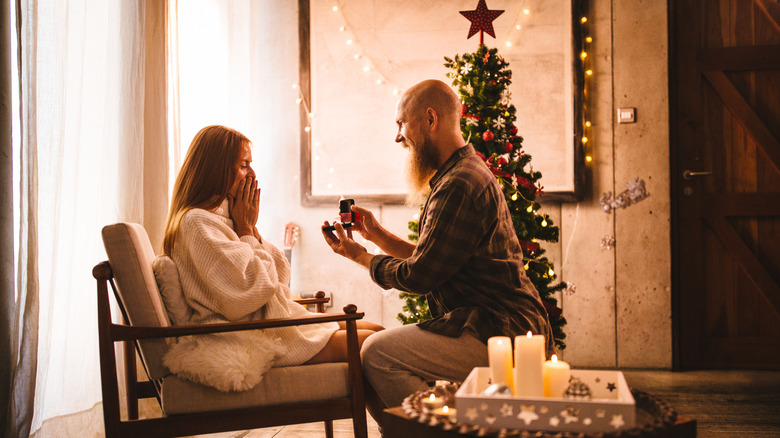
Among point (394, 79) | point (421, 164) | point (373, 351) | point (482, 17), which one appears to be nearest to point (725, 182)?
point (482, 17)

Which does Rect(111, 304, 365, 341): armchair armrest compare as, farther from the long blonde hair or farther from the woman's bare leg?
the long blonde hair

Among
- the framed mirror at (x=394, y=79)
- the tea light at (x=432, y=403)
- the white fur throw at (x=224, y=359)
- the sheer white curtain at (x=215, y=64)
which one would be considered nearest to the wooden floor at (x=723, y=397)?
the framed mirror at (x=394, y=79)

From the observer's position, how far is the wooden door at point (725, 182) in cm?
394

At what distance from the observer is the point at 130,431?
1.80m

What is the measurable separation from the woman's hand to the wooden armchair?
340mm

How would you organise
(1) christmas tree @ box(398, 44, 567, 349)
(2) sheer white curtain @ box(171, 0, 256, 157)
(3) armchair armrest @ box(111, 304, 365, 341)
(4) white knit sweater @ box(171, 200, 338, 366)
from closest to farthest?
(3) armchair armrest @ box(111, 304, 365, 341) → (4) white knit sweater @ box(171, 200, 338, 366) → (1) christmas tree @ box(398, 44, 567, 349) → (2) sheer white curtain @ box(171, 0, 256, 157)

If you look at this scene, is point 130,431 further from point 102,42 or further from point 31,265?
point 102,42

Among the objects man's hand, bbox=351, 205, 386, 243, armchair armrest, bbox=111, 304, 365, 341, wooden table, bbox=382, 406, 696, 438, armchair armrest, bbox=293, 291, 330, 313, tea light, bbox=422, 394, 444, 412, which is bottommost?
wooden table, bbox=382, 406, 696, 438

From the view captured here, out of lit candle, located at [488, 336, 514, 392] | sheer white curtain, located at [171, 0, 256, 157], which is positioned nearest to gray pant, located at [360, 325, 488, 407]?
lit candle, located at [488, 336, 514, 392]

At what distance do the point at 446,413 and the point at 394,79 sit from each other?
10.4ft

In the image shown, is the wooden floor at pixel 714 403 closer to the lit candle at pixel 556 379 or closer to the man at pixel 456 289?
the man at pixel 456 289

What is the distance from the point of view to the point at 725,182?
3998 mm

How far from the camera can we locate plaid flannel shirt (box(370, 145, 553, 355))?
1983 millimetres

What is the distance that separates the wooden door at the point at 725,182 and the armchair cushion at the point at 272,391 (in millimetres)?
2863
